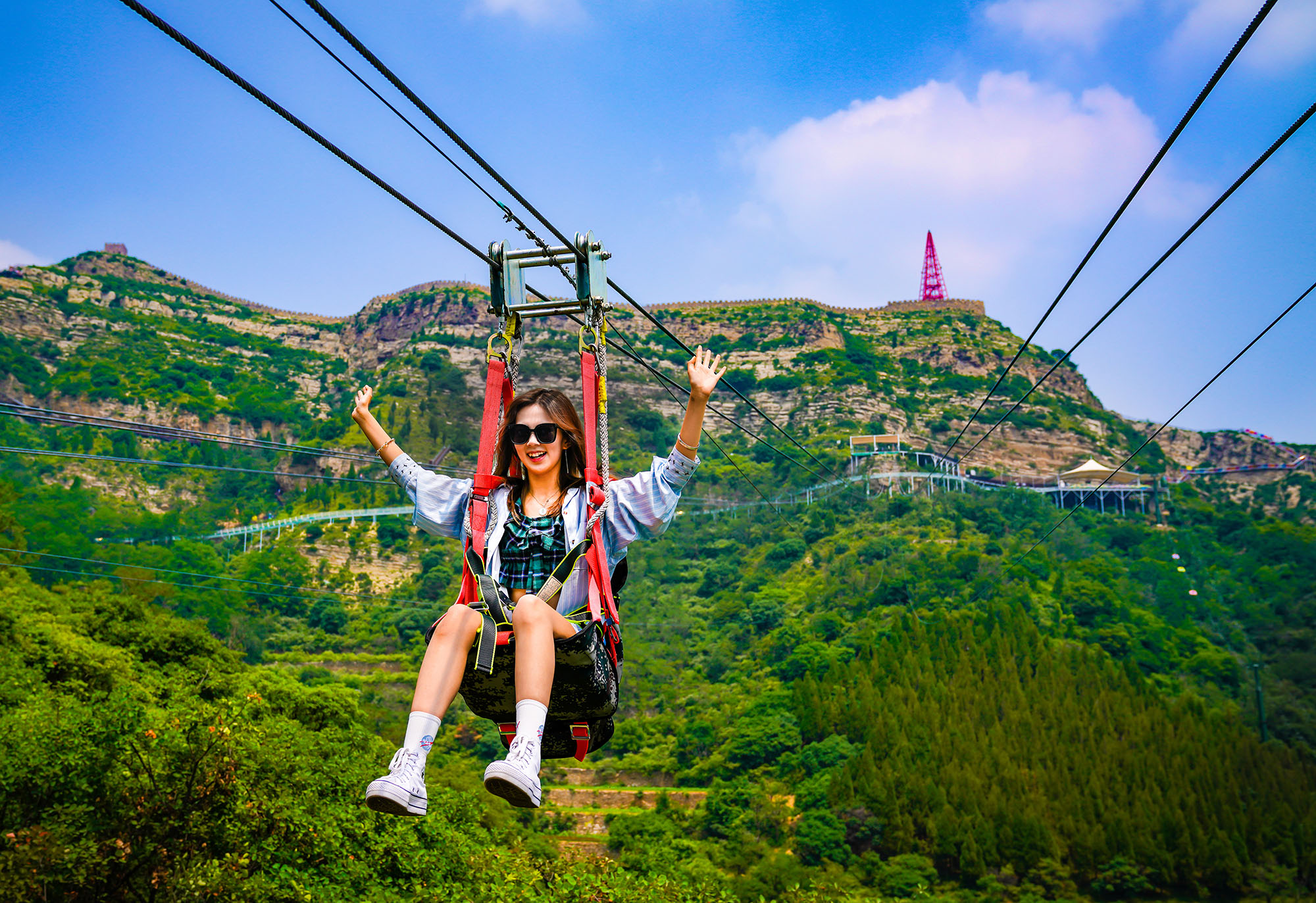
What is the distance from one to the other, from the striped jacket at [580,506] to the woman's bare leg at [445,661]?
0.38 metres

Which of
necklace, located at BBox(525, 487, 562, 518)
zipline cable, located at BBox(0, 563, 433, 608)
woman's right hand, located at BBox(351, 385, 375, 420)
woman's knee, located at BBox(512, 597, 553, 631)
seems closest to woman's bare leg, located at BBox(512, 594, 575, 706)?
woman's knee, located at BBox(512, 597, 553, 631)

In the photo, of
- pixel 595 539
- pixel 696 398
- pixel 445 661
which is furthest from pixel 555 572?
pixel 696 398

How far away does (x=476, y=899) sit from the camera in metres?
17.0

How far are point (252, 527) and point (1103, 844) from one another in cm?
6493

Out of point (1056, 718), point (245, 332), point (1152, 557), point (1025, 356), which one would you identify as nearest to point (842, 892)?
point (1056, 718)

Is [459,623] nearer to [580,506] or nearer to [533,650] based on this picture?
[533,650]

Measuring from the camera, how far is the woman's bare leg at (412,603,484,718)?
380 cm

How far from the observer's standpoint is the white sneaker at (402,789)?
3.50 metres

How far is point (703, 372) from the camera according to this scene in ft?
14.8

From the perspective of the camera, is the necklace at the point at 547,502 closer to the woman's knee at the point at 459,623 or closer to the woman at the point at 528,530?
the woman at the point at 528,530

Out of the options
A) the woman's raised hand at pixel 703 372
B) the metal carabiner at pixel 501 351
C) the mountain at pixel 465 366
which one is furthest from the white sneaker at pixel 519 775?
the mountain at pixel 465 366

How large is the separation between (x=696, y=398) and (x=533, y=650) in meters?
1.30

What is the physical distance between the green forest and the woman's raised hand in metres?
12.4

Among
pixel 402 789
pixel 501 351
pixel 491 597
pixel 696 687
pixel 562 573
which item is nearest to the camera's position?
pixel 402 789
